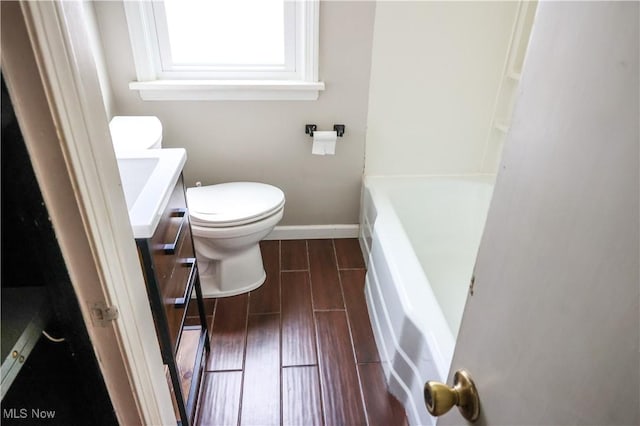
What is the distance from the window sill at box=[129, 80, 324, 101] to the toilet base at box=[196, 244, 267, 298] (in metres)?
0.76

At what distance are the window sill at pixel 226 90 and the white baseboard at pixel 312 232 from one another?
785 millimetres

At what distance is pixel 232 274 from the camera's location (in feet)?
6.55

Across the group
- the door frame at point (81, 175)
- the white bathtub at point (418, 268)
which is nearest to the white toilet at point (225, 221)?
the white bathtub at point (418, 268)

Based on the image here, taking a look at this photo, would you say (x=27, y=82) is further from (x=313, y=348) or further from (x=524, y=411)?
(x=313, y=348)

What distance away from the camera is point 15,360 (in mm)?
554

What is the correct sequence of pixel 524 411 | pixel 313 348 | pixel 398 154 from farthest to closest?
pixel 398 154 → pixel 313 348 → pixel 524 411

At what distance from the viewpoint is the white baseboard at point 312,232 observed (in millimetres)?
2453

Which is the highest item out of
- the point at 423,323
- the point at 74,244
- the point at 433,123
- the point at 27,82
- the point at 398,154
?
the point at 27,82

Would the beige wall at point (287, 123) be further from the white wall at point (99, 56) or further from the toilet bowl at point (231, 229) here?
the toilet bowl at point (231, 229)

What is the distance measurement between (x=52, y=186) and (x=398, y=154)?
6.32 ft

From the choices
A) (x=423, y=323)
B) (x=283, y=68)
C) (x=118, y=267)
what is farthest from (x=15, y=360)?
(x=283, y=68)

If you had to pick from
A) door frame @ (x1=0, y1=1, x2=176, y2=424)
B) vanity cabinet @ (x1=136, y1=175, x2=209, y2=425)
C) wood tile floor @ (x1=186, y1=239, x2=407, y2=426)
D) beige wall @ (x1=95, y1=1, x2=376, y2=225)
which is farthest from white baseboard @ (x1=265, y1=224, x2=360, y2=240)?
door frame @ (x1=0, y1=1, x2=176, y2=424)

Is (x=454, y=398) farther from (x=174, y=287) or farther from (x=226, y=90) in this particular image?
(x=226, y=90)

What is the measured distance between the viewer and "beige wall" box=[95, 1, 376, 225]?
189cm
